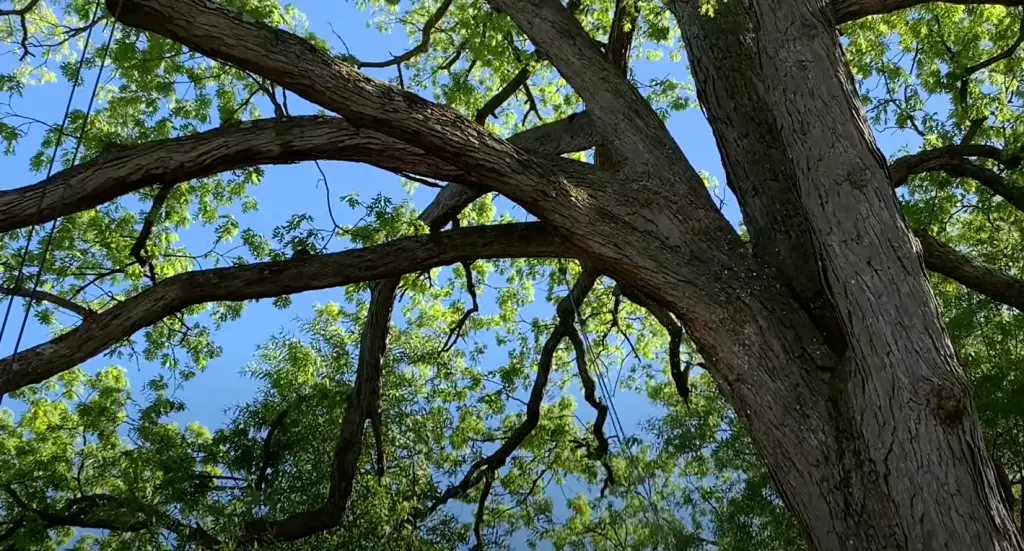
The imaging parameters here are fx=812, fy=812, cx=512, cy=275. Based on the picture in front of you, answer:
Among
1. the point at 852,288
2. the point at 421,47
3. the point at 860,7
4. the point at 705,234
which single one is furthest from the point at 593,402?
the point at 852,288

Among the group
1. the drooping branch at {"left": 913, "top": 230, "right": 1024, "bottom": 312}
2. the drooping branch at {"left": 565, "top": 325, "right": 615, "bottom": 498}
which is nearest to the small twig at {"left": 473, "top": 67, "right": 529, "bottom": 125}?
the drooping branch at {"left": 565, "top": 325, "right": 615, "bottom": 498}

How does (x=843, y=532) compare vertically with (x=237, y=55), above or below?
below

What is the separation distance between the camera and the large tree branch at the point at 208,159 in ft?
10.7

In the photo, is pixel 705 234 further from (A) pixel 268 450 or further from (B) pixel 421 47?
(B) pixel 421 47

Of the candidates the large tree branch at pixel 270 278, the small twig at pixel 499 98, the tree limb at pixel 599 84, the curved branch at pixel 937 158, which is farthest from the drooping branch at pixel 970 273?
the small twig at pixel 499 98

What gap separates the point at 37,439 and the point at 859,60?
816 centimetres

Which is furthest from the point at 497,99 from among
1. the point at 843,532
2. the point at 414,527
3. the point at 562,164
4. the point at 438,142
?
the point at 843,532

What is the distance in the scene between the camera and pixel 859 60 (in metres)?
6.79

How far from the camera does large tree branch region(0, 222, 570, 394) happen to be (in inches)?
133

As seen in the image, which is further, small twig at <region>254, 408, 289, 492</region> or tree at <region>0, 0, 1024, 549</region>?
small twig at <region>254, 408, 289, 492</region>

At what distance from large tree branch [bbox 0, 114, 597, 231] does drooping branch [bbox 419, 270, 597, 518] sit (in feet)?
8.36

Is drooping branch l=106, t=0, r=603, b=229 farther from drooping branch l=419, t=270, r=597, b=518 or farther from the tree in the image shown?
drooping branch l=419, t=270, r=597, b=518

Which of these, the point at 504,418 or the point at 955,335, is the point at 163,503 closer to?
the point at 504,418

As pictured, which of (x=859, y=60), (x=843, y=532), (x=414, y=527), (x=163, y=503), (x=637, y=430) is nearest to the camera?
(x=843, y=532)
